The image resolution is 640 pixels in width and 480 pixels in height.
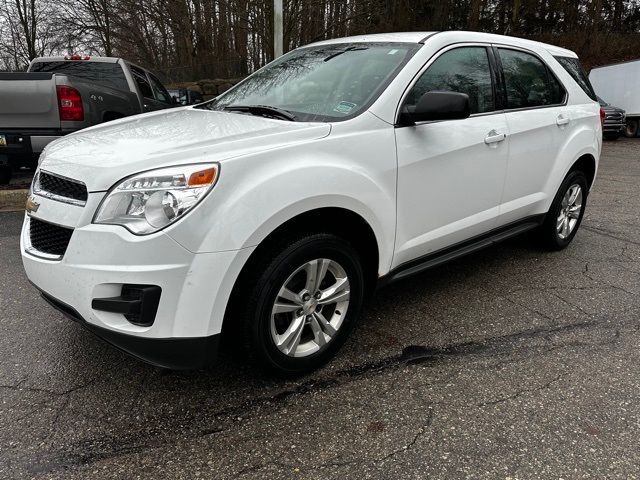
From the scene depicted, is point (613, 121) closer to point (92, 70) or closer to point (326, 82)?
point (92, 70)

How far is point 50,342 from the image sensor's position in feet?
9.98

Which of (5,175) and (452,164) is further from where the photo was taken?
(5,175)

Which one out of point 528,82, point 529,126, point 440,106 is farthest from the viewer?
point 528,82

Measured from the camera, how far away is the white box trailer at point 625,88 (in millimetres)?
19000

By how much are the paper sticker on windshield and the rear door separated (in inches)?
53.8

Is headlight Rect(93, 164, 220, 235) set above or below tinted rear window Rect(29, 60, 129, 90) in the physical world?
below

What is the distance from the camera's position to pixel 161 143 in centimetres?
244

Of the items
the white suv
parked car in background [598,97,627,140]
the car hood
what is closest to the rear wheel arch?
the white suv

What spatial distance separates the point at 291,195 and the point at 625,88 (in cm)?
2160

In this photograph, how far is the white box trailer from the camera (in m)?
19.0

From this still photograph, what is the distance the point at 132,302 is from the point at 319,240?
35.7 inches

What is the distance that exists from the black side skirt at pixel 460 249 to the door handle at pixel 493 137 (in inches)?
26.4

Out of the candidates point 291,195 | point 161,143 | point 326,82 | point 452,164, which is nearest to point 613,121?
point 452,164

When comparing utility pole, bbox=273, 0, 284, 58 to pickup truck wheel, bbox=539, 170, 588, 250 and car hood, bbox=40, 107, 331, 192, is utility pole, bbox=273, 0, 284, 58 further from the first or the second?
car hood, bbox=40, 107, 331, 192
